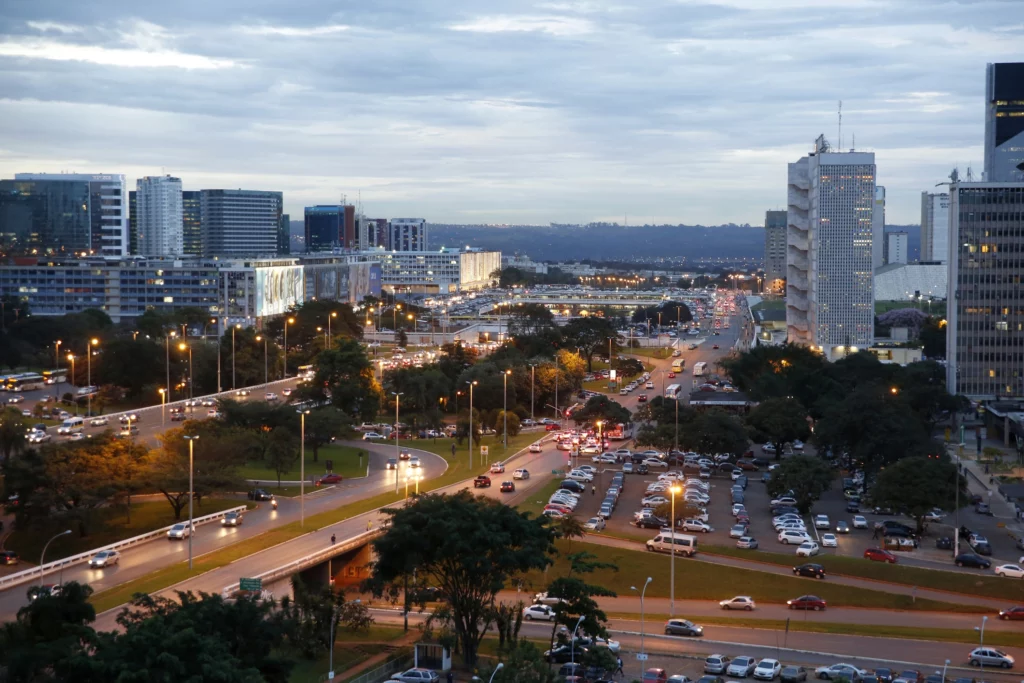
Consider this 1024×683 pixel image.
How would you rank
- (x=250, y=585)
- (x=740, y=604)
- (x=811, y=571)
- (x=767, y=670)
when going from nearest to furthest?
1. (x=767, y=670)
2. (x=250, y=585)
3. (x=740, y=604)
4. (x=811, y=571)

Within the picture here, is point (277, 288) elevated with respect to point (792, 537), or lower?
elevated

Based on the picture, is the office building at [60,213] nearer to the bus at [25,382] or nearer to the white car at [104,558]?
the bus at [25,382]

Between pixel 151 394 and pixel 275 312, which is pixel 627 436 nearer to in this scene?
pixel 151 394

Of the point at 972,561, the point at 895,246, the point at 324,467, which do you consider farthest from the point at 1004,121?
the point at 895,246

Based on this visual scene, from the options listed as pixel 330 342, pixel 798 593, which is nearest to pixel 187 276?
pixel 330 342

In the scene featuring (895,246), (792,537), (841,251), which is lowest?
(792,537)

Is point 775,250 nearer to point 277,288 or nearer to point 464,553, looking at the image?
point 277,288

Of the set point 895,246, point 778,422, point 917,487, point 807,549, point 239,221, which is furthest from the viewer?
point 895,246

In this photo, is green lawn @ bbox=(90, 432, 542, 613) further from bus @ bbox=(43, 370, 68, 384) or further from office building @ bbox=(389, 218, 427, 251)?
office building @ bbox=(389, 218, 427, 251)

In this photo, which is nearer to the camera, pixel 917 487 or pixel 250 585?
pixel 250 585

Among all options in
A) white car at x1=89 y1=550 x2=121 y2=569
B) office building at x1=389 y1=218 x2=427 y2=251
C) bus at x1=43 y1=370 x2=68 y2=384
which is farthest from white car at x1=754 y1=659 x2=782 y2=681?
office building at x1=389 y1=218 x2=427 y2=251

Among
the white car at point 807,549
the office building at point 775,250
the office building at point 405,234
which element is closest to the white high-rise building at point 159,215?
the office building at point 405,234
